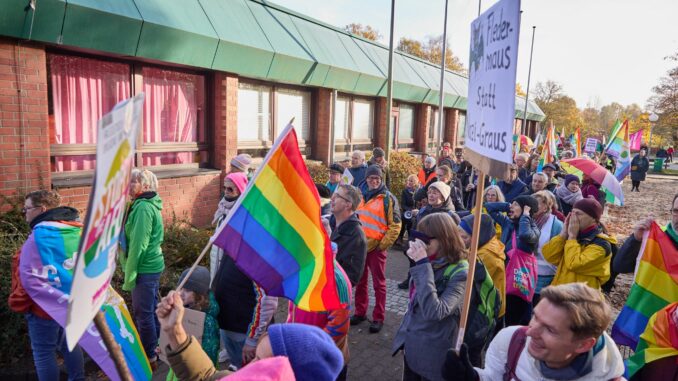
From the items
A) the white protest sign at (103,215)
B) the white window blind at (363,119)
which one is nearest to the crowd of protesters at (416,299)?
the white protest sign at (103,215)

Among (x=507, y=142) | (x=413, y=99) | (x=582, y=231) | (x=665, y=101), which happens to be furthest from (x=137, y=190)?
(x=665, y=101)

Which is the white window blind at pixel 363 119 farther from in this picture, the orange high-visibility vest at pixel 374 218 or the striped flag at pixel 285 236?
the striped flag at pixel 285 236

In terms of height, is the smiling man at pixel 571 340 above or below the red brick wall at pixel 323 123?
below

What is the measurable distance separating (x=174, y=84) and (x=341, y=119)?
20.0 feet

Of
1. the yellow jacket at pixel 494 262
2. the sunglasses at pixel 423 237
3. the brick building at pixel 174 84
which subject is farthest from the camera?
the brick building at pixel 174 84

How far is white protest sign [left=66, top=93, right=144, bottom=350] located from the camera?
120 cm

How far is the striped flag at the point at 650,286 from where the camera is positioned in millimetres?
3119

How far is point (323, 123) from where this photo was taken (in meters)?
12.3

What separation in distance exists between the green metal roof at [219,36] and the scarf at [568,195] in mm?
5973

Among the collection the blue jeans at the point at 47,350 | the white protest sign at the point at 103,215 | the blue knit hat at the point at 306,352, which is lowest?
the blue jeans at the point at 47,350

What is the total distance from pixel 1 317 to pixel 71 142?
372 cm

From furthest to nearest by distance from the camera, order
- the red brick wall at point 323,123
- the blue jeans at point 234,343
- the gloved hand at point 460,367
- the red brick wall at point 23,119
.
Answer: the red brick wall at point 323,123 → the red brick wall at point 23,119 → the blue jeans at point 234,343 → the gloved hand at point 460,367

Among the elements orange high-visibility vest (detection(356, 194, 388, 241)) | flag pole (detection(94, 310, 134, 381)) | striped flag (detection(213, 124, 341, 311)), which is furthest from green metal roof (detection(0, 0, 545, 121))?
flag pole (detection(94, 310, 134, 381))

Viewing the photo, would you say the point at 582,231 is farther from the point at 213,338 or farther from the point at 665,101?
the point at 665,101
